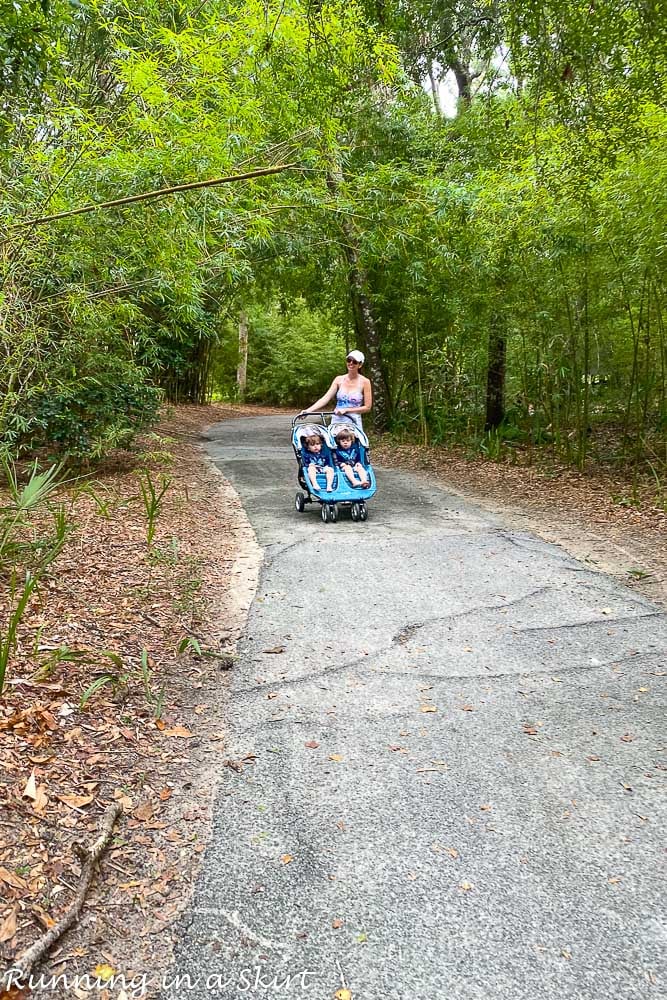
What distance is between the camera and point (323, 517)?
20.2 ft

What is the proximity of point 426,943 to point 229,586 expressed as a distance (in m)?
2.95

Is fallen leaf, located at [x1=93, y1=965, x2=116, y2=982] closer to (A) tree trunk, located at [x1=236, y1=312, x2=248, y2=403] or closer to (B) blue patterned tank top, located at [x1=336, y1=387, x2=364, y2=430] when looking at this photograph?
(B) blue patterned tank top, located at [x1=336, y1=387, x2=364, y2=430]

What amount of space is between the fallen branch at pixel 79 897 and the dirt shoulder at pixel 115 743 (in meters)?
0.02

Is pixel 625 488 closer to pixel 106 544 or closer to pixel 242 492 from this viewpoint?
pixel 242 492

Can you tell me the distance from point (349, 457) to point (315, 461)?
30 centimetres

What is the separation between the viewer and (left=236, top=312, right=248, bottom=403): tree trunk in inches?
888

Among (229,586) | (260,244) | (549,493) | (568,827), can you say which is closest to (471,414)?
(549,493)

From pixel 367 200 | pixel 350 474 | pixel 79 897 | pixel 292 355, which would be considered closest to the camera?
pixel 79 897

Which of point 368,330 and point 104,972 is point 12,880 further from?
point 368,330

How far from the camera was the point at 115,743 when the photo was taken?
2553 millimetres

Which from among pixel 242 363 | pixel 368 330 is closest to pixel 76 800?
pixel 368 330

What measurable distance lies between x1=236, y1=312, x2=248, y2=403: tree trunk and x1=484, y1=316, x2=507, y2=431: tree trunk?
41.3ft

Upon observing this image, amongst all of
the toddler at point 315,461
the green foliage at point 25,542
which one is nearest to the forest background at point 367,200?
the green foliage at point 25,542

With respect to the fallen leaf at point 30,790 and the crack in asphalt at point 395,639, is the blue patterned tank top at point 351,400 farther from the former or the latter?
the fallen leaf at point 30,790
